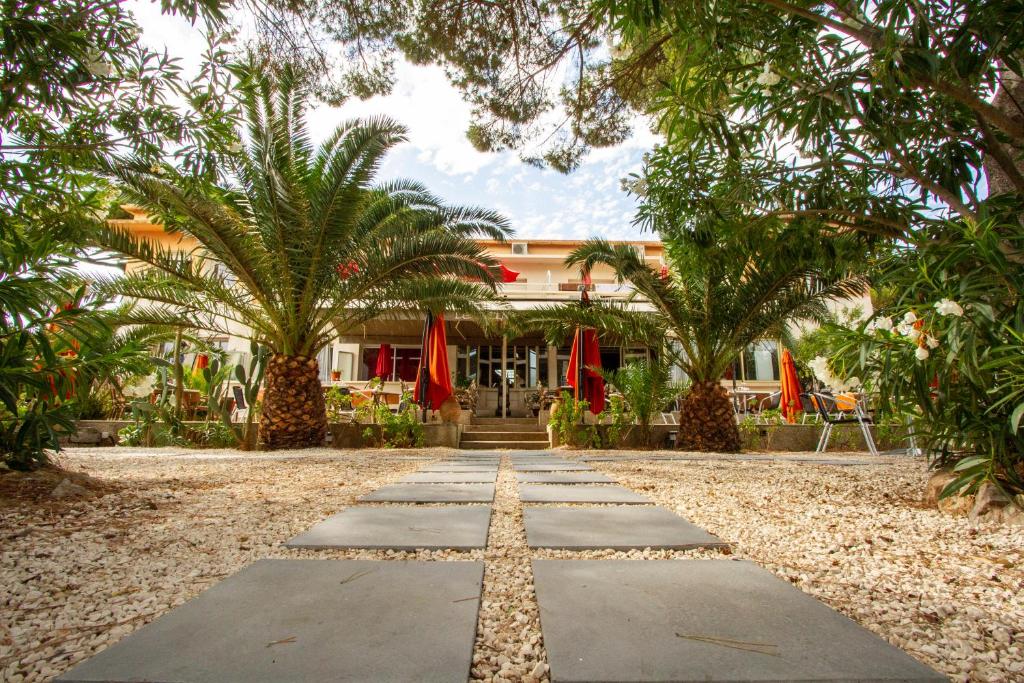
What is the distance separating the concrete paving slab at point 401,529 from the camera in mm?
2246

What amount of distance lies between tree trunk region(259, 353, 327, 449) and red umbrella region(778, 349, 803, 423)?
400 inches

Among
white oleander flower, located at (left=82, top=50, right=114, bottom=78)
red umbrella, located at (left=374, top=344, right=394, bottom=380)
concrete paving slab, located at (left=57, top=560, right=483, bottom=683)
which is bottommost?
concrete paving slab, located at (left=57, top=560, right=483, bottom=683)

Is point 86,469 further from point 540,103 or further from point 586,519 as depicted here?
point 540,103

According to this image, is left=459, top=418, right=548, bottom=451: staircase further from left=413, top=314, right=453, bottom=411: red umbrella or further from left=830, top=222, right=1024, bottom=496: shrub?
left=830, top=222, right=1024, bottom=496: shrub

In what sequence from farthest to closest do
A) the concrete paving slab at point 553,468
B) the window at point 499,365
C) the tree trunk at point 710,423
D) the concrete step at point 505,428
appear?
the window at point 499,365, the concrete step at point 505,428, the tree trunk at point 710,423, the concrete paving slab at point 553,468

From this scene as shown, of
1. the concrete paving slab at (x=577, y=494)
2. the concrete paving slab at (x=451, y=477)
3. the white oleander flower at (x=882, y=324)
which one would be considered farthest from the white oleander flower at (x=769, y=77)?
the concrete paving slab at (x=451, y=477)

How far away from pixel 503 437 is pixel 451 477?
679cm

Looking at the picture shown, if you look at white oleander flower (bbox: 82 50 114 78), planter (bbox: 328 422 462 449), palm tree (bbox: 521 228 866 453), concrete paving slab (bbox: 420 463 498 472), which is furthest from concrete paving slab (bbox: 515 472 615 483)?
planter (bbox: 328 422 462 449)

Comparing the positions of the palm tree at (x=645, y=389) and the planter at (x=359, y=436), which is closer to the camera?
the palm tree at (x=645, y=389)

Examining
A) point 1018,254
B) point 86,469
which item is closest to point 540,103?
point 1018,254

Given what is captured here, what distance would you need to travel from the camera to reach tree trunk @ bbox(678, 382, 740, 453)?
29.8 feet

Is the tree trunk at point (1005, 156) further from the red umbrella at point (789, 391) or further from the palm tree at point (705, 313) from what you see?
the red umbrella at point (789, 391)

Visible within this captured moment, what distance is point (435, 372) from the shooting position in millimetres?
9906

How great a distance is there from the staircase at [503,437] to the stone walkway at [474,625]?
8496mm
